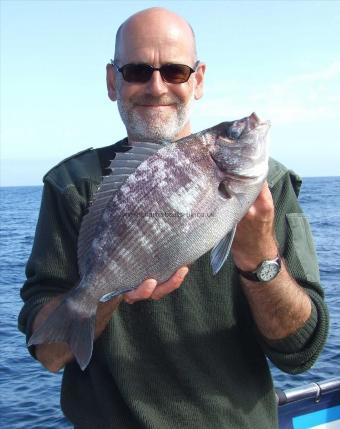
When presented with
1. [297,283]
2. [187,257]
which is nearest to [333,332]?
[297,283]

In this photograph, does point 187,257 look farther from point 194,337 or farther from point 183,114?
point 183,114

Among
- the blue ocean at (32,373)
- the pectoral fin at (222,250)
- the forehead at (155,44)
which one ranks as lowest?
the blue ocean at (32,373)

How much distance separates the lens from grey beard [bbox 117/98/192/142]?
354cm

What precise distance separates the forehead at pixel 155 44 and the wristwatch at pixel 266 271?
1.43m

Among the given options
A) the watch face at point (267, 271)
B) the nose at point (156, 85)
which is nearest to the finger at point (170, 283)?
the watch face at point (267, 271)

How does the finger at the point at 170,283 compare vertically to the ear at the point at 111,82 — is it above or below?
below

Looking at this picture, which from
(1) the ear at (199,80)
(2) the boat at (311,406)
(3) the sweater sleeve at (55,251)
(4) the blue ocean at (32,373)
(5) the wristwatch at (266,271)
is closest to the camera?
(5) the wristwatch at (266,271)

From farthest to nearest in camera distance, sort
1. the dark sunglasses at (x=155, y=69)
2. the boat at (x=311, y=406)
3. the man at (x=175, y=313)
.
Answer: the boat at (x=311, y=406)
the dark sunglasses at (x=155, y=69)
the man at (x=175, y=313)

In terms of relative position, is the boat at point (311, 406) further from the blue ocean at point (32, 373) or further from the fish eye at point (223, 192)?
the blue ocean at point (32, 373)

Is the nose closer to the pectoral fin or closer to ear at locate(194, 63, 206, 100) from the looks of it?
ear at locate(194, 63, 206, 100)

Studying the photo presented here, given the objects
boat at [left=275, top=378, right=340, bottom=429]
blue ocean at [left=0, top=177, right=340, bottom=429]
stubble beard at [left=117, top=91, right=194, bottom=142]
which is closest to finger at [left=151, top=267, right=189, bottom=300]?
stubble beard at [left=117, top=91, right=194, bottom=142]

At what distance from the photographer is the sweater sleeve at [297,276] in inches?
130

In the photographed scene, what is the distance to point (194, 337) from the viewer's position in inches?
128

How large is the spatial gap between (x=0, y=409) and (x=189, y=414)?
6.70 m
